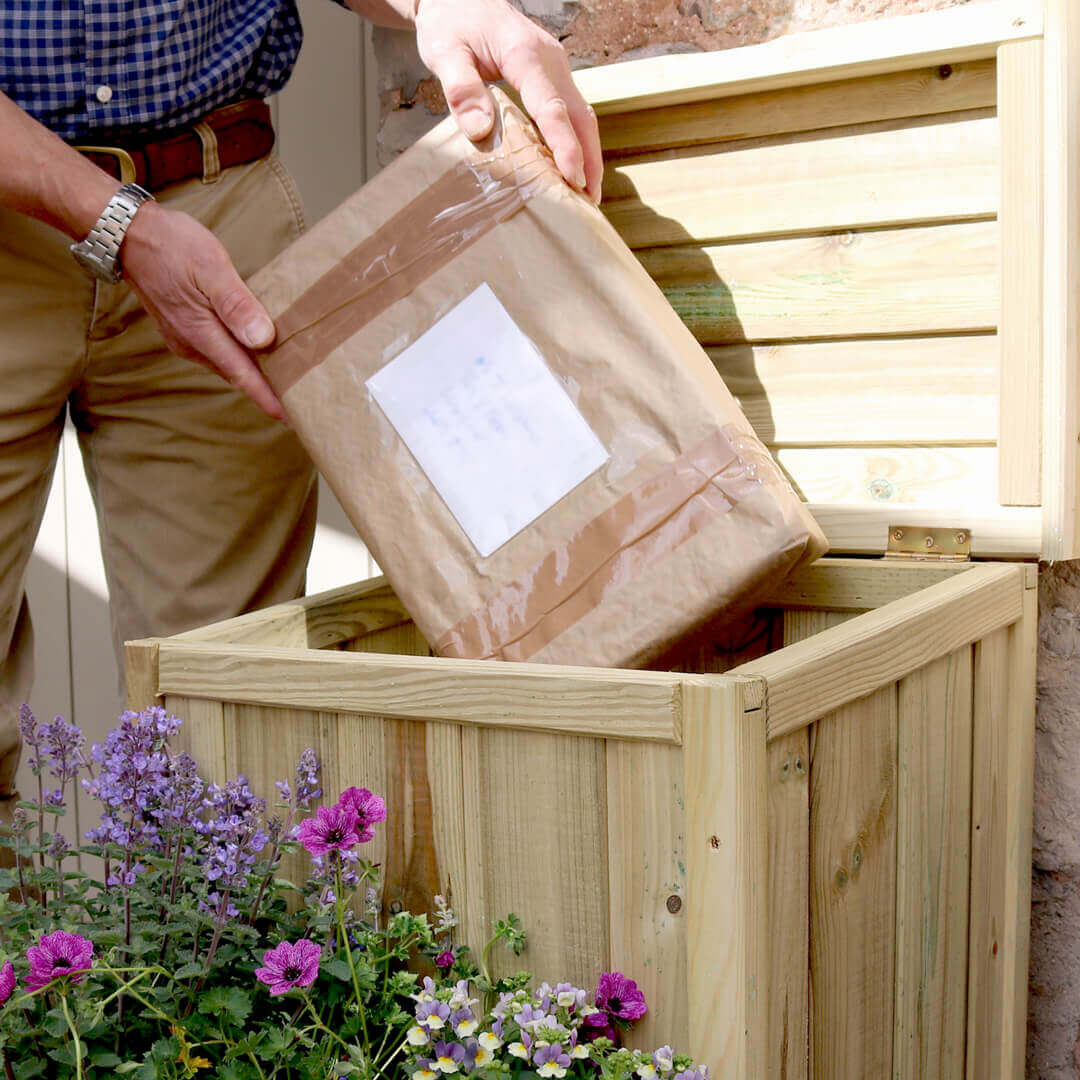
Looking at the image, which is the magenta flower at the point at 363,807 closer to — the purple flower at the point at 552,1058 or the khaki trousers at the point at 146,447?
the purple flower at the point at 552,1058

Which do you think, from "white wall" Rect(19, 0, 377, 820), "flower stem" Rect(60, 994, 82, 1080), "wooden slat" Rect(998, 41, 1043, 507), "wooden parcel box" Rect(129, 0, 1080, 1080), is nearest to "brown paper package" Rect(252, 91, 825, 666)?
"wooden parcel box" Rect(129, 0, 1080, 1080)

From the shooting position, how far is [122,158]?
1361 mm

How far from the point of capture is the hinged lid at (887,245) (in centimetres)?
127

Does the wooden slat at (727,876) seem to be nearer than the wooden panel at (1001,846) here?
Yes

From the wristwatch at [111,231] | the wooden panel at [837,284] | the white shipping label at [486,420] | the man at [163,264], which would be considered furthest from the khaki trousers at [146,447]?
the wooden panel at [837,284]

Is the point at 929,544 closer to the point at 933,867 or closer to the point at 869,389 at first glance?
the point at 869,389

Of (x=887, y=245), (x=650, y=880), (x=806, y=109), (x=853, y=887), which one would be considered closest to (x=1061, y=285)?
(x=887, y=245)

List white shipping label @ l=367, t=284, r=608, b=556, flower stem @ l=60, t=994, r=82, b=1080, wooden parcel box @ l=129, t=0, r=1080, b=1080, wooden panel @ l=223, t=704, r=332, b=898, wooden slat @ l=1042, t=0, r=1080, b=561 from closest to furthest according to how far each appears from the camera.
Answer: flower stem @ l=60, t=994, r=82, b=1080 → wooden parcel box @ l=129, t=0, r=1080, b=1080 → wooden panel @ l=223, t=704, r=332, b=898 → white shipping label @ l=367, t=284, r=608, b=556 → wooden slat @ l=1042, t=0, r=1080, b=561

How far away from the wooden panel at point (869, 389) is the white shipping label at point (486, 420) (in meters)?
0.41

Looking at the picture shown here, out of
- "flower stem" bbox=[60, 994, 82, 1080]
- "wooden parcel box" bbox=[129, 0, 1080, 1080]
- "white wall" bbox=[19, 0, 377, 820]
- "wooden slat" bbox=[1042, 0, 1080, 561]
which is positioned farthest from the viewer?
"white wall" bbox=[19, 0, 377, 820]

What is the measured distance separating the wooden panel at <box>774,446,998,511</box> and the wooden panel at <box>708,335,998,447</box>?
14 mm

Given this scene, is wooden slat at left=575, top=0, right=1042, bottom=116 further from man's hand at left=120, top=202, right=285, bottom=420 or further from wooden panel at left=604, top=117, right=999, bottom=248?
man's hand at left=120, top=202, right=285, bottom=420

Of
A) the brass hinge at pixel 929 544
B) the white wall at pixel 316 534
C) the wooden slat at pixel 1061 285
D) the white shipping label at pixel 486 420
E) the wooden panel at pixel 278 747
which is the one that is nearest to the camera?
the wooden panel at pixel 278 747

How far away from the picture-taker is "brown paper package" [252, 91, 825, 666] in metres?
1.07
